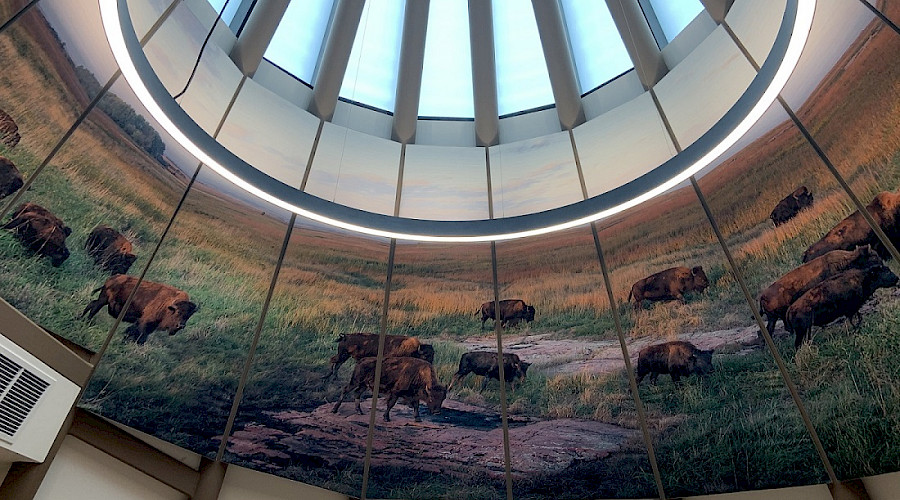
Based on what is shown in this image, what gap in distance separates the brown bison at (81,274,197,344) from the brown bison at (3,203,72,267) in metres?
0.61

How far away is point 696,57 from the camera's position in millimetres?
6246

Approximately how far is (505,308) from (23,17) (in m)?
5.81

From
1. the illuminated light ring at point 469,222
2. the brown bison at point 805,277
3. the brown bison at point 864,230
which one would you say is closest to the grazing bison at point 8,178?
the illuminated light ring at point 469,222

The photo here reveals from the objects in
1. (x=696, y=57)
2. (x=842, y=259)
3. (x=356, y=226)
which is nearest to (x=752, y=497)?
(x=842, y=259)

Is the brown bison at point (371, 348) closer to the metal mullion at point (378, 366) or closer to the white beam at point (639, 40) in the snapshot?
the metal mullion at point (378, 366)

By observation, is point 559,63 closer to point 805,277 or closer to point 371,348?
point 805,277

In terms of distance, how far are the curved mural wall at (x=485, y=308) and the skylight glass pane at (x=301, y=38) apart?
Result: 917 mm

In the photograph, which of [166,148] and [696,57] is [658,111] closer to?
[696,57]

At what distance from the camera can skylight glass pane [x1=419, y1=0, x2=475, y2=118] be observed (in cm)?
716

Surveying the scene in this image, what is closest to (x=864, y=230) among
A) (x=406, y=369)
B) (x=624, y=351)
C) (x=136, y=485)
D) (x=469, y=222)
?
(x=624, y=351)

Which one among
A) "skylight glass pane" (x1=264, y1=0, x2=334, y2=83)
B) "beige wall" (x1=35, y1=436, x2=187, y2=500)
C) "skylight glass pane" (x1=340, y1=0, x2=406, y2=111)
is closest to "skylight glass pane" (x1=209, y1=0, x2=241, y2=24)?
"skylight glass pane" (x1=264, y1=0, x2=334, y2=83)

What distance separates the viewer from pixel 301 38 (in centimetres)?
709

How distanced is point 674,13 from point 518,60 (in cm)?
186

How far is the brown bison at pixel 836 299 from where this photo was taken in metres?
5.64
